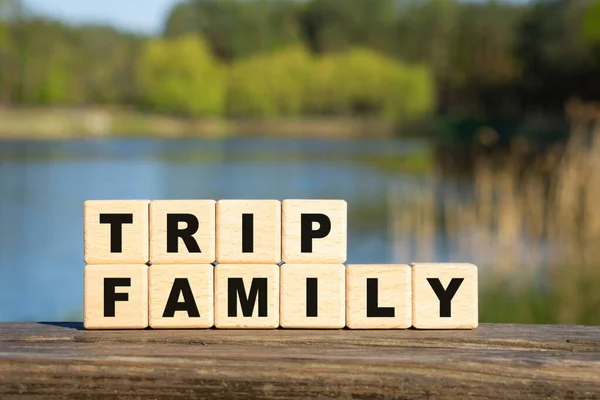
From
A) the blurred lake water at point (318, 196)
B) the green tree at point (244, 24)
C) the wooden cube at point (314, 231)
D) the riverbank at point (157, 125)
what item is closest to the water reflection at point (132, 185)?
the blurred lake water at point (318, 196)

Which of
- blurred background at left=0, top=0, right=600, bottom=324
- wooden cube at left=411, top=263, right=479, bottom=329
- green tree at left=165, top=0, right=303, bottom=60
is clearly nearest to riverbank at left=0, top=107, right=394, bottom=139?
blurred background at left=0, top=0, right=600, bottom=324

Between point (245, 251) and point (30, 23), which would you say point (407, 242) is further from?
point (30, 23)

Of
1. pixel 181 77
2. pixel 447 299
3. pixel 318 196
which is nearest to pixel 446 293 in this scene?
pixel 447 299

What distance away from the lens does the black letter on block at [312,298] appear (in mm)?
854

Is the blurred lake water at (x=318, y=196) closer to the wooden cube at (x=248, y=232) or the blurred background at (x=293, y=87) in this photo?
the blurred background at (x=293, y=87)

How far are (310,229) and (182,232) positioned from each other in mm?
148

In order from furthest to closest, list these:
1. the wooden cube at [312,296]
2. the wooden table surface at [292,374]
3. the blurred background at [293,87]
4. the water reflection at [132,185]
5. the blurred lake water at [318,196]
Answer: the blurred background at [293,87], the water reflection at [132,185], the blurred lake water at [318,196], the wooden cube at [312,296], the wooden table surface at [292,374]

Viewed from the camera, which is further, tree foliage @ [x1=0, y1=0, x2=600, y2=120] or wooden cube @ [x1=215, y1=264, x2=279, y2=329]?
tree foliage @ [x1=0, y1=0, x2=600, y2=120]

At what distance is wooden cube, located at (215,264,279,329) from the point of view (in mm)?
855

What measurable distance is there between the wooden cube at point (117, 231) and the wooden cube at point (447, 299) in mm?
322

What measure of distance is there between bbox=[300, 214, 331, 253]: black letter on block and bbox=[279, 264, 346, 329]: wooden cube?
2 cm

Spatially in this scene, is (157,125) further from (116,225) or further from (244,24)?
(116,225)

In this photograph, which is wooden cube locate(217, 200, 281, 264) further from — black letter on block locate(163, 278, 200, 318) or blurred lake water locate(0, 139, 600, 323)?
blurred lake water locate(0, 139, 600, 323)

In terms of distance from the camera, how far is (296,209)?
86 centimetres
